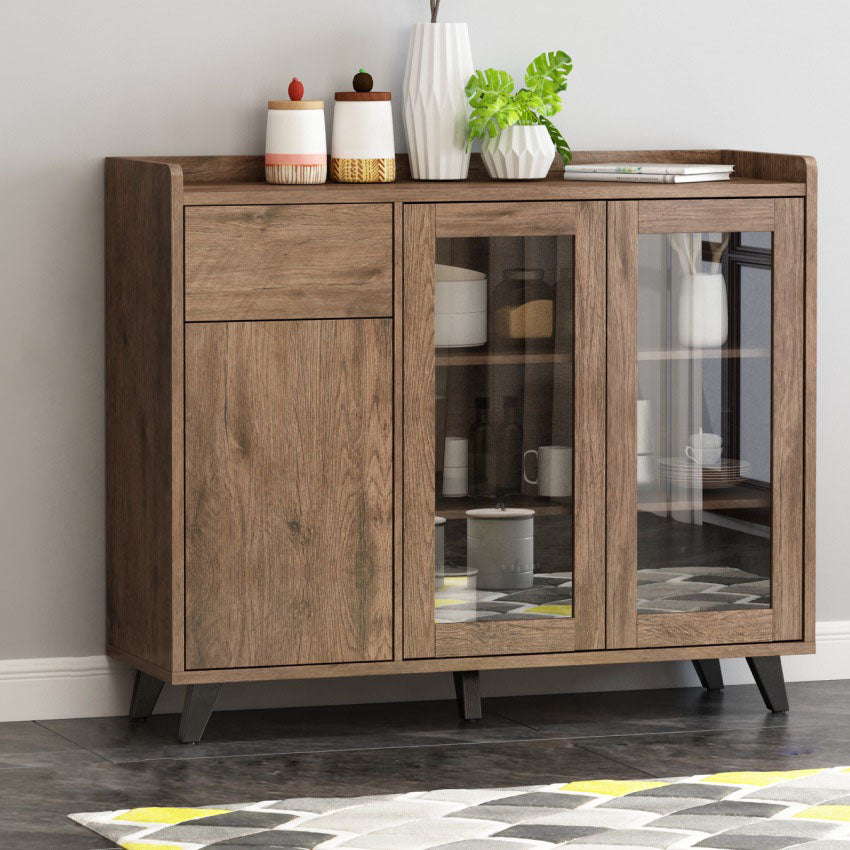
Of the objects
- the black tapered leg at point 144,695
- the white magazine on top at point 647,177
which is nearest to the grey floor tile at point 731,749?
the black tapered leg at point 144,695

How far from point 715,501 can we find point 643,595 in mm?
227

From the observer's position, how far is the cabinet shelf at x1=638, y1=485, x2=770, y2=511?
11.1ft

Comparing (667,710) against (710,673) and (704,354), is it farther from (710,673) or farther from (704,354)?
(704,354)

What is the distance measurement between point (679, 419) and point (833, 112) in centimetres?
86

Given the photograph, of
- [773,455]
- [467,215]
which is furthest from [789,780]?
[467,215]

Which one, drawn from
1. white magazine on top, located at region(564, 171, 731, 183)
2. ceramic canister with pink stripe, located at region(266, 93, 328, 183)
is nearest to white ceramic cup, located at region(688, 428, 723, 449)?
white magazine on top, located at region(564, 171, 731, 183)

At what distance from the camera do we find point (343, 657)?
10.7 ft

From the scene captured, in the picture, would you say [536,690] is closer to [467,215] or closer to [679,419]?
[679,419]

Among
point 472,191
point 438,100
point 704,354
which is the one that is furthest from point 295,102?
point 704,354

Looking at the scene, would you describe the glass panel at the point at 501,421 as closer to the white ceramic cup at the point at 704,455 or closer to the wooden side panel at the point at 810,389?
the white ceramic cup at the point at 704,455

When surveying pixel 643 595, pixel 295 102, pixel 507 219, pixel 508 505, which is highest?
pixel 295 102

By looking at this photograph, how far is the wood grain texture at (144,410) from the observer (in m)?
3.12

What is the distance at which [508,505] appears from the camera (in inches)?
131

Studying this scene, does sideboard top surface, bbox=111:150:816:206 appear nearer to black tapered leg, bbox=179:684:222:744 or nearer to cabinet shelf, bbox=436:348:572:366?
cabinet shelf, bbox=436:348:572:366
